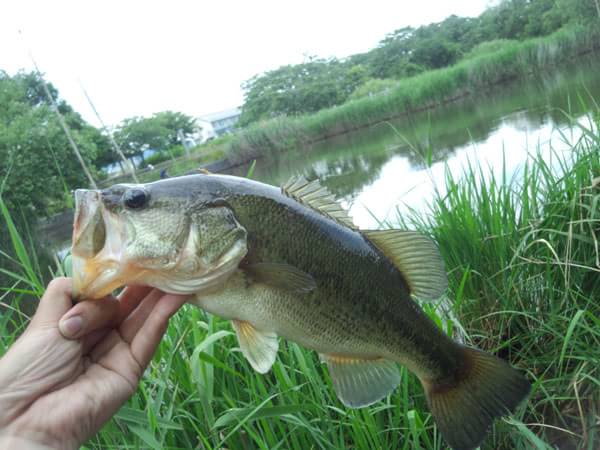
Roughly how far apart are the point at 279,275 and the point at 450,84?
75.2ft

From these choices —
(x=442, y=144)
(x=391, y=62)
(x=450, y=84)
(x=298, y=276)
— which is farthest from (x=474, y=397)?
(x=391, y=62)

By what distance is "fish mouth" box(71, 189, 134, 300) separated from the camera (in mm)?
1387

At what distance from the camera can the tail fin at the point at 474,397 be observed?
1675 mm

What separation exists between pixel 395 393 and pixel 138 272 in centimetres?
153

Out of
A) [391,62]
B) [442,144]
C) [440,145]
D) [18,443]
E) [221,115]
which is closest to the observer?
[18,443]

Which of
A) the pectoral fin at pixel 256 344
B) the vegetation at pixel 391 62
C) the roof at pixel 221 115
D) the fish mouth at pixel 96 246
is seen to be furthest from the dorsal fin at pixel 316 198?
the roof at pixel 221 115

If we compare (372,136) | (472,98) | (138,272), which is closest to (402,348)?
(138,272)

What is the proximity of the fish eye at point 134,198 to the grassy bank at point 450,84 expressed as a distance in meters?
21.8

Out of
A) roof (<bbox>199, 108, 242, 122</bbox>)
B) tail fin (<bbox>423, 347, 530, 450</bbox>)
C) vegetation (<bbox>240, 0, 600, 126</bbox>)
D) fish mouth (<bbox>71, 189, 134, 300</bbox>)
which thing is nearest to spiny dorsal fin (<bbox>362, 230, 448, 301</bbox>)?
tail fin (<bbox>423, 347, 530, 450</bbox>)

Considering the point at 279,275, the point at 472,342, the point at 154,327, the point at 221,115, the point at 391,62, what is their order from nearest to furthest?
the point at 279,275, the point at 154,327, the point at 472,342, the point at 391,62, the point at 221,115

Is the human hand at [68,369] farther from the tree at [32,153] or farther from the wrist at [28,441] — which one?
the tree at [32,153]

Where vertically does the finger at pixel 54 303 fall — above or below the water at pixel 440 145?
above

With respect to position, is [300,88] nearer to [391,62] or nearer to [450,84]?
[391,62]

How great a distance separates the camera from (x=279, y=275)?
151 cm
